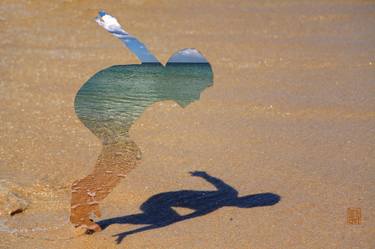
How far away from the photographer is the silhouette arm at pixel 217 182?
1.74 metres

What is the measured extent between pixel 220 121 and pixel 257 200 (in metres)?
0.44

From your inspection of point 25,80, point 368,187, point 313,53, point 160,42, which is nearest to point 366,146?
point 368,187

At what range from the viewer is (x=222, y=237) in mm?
1524

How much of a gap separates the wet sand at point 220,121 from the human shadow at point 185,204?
0.08 feet

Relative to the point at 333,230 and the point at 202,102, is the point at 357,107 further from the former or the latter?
the point at 333,230

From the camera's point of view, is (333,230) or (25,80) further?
(25,80)

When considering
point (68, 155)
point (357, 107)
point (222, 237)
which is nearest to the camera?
point (222, 237)

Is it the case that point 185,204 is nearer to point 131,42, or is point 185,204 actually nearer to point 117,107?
point 117,107

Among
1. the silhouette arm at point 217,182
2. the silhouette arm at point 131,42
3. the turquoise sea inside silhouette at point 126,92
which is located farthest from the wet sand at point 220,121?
the silhouette arm at point 131,42

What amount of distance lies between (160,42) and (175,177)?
755mm

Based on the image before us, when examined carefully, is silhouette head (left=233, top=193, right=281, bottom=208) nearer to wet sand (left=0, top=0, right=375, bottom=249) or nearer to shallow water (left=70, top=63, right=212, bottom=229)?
wet sand (left=0, top=0, right=375, bottom=249)

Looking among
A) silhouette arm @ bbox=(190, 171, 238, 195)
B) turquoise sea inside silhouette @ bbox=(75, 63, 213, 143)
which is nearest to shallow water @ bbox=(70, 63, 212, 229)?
turquoise sea inside silhouette @ bbox=(75, 63, 213, 143)

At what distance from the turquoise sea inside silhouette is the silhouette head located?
38 cm

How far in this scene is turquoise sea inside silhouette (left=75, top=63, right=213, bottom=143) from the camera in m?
1.60
